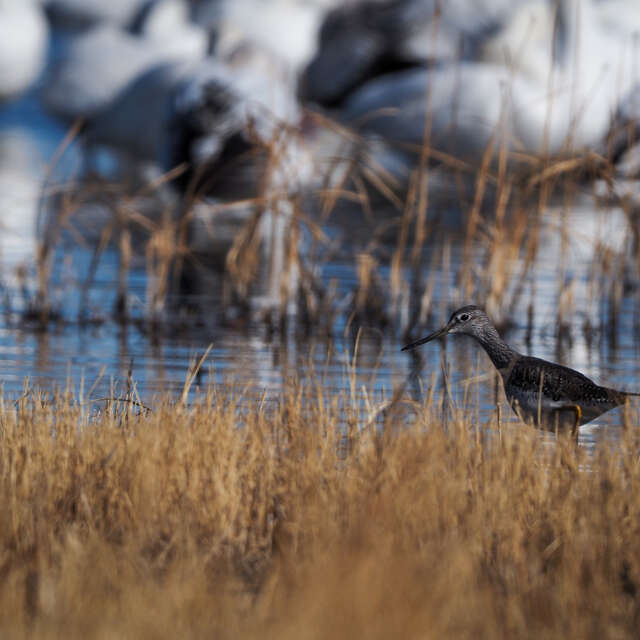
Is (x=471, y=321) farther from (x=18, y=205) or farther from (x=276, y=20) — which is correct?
(x=276, y=20)

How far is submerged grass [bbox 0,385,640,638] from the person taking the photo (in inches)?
119

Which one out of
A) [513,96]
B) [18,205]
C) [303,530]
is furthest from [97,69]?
[303,530]

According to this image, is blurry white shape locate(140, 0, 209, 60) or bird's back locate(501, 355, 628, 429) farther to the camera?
blurry white shape locate(140, 0, 209, 60)

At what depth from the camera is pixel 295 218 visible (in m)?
8.20

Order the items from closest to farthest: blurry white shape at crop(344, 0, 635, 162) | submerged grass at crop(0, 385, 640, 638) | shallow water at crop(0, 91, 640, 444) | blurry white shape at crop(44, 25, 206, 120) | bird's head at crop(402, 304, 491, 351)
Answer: submerged grass at crop(0, 385, 640, 638), bird's head at crop(402, 304, 491, 351), shallow water at crop(0, 91, 640, 444), blurry white shape at crop(344, 0, 635, 162), blurry white shape at crop(44, 25, 206, 120)

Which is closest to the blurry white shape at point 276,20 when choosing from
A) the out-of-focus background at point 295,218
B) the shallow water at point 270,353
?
the out-of-focus background at point 295,218

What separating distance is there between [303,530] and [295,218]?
15.0 feet

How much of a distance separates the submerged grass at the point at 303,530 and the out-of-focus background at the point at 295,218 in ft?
2.74

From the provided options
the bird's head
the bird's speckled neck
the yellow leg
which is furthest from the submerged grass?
the bird's head

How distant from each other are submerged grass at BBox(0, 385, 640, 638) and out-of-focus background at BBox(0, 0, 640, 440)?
2.74ft

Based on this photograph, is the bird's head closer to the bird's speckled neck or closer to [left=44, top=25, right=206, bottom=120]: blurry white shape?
the bird's speckled neck

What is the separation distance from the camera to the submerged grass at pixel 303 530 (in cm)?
302

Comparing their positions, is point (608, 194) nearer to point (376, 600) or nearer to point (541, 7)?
point (376, 600)

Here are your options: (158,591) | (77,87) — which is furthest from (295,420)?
(77,87)
